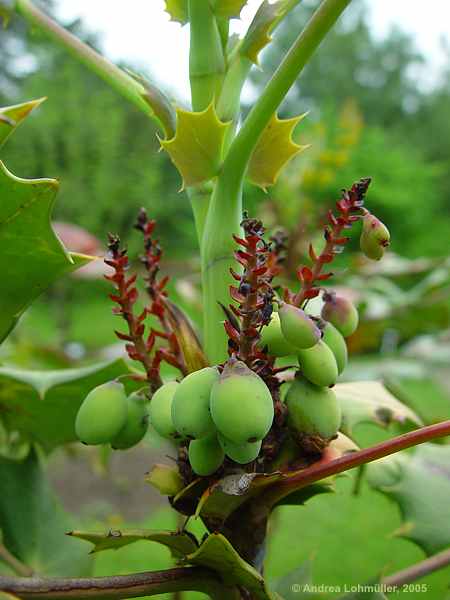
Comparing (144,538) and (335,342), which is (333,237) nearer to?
(335,342)

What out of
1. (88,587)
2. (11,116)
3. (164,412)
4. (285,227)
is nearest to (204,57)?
(11,116)

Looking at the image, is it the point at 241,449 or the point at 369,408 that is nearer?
the point at 241,449

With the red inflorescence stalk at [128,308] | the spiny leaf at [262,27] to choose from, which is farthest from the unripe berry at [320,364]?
the spiny leaf at [262,27]

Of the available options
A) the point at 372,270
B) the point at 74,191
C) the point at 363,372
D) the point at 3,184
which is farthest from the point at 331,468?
the point at 74,191

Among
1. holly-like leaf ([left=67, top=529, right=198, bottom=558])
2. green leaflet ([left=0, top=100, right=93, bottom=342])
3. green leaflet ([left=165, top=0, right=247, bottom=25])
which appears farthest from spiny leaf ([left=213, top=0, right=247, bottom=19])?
holly-like leaf ([left=67, top=529, right=198, bottom=558])

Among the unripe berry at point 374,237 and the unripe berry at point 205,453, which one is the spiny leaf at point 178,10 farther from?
the unripe berry at point 205,453
